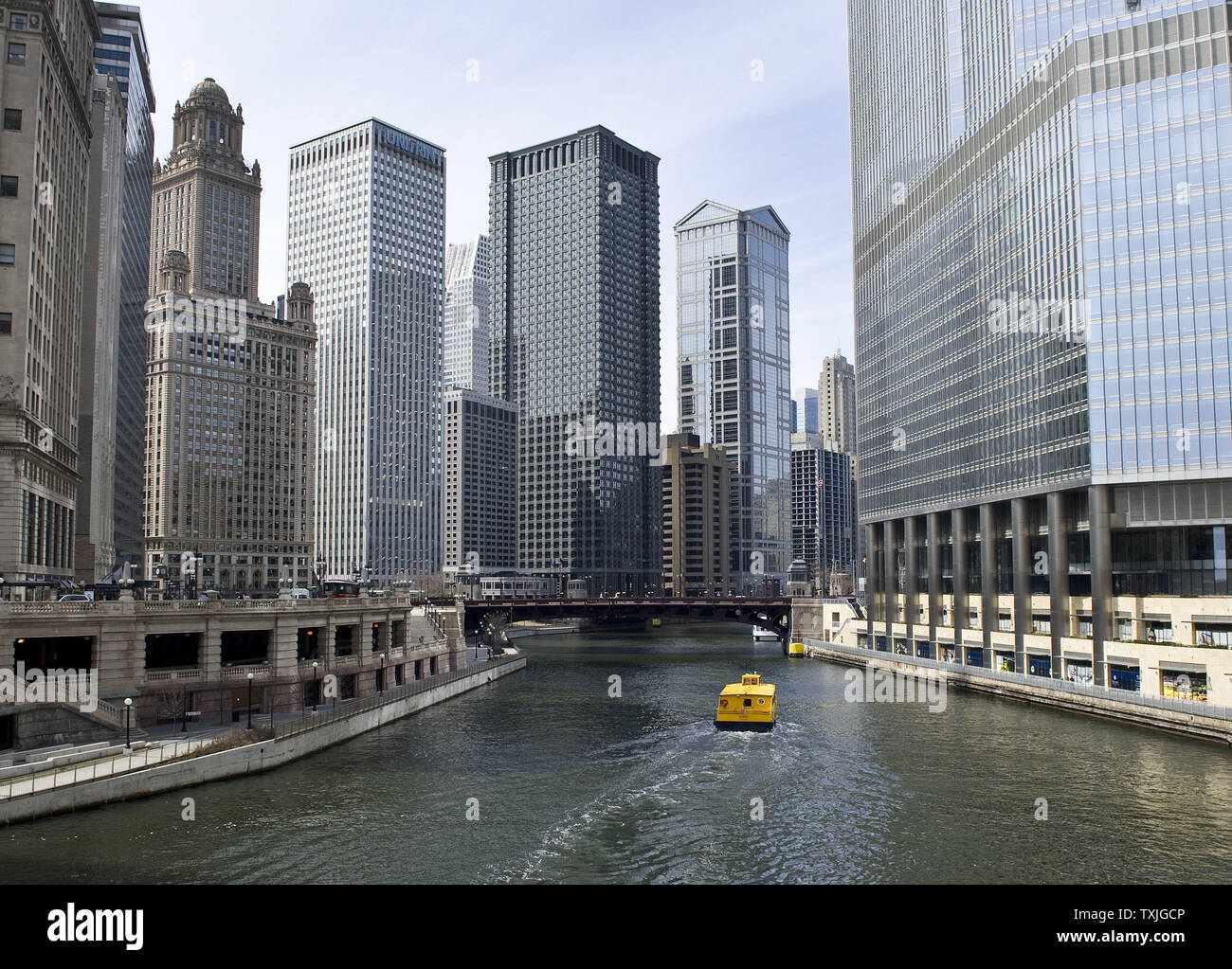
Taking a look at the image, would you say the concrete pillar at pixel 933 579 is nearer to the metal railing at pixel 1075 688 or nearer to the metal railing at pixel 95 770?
the metal railing at pixel 1075 688

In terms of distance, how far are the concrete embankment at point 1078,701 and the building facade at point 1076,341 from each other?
13.7 feet

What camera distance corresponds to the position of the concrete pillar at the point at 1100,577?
80.2 m

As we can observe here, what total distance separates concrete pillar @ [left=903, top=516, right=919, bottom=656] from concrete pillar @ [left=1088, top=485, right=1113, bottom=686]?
39376 millimetres

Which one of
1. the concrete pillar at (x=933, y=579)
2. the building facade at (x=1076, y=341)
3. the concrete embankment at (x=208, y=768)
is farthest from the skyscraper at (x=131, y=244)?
the concrete pillar at (x=933, y=579)

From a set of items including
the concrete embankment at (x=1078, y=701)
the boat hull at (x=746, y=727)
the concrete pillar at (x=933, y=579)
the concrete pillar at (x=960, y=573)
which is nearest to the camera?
the concrete embankment at (x=1078, y=701)

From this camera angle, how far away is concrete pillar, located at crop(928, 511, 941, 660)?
115250 millimetres

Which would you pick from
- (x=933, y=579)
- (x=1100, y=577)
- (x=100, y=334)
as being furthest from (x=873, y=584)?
(x=100, y=334)

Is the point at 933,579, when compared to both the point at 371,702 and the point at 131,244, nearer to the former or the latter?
the point at 371,702

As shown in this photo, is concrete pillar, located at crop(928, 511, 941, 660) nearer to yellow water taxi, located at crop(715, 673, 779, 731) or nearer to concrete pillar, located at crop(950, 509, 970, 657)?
concrete pillar, located at crop(950, 509, 970, 657)

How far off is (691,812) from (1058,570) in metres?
56.1

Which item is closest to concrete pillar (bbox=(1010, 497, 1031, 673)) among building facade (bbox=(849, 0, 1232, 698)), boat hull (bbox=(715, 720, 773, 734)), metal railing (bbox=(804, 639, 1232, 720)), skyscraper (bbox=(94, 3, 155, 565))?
building facade (bbox=(849, 0, 1232, 698))

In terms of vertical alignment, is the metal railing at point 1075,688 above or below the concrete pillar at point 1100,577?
below
